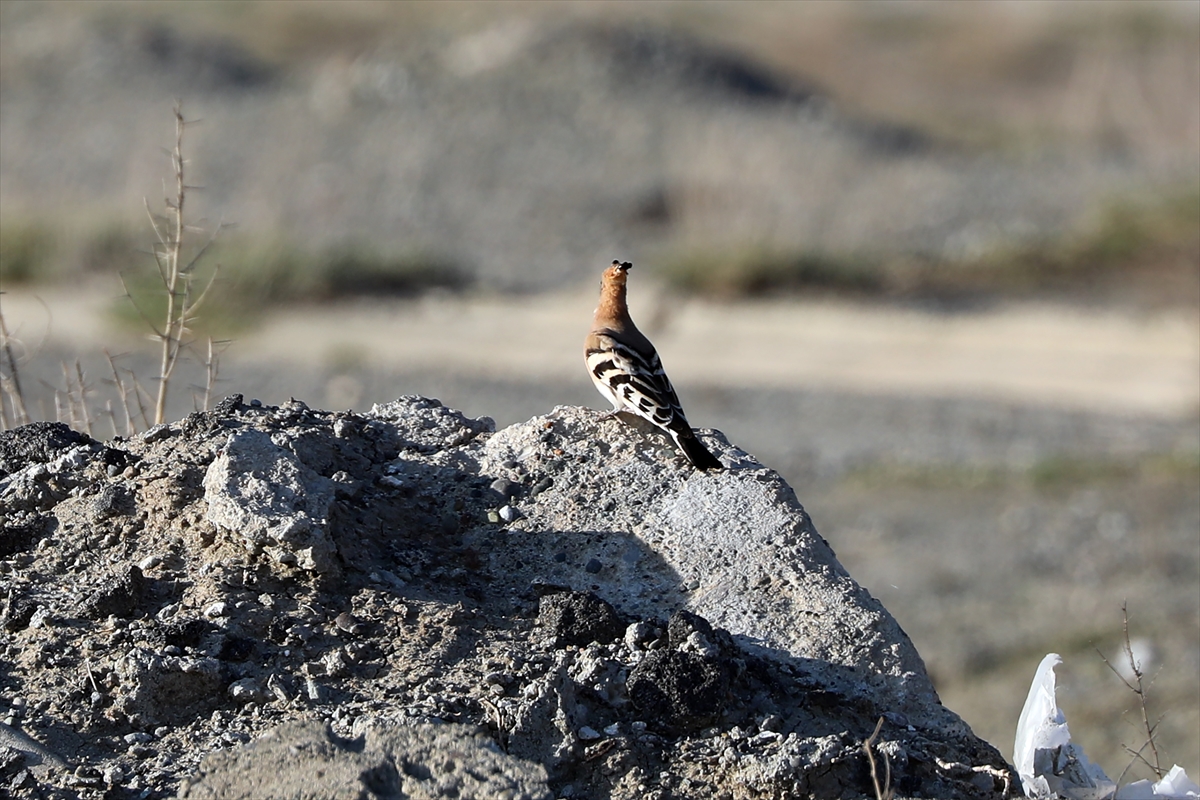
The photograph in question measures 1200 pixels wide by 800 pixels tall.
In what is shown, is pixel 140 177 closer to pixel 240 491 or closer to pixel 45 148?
pixel 45 148

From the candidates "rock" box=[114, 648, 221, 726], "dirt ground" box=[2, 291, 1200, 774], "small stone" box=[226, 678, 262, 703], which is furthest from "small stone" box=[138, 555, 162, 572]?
"dirt ground" box=[2, 291, 1200, 774]

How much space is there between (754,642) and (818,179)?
19.9m

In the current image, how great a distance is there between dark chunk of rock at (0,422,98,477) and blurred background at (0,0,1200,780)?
2.59ft

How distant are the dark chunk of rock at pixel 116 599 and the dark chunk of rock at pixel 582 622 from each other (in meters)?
0.90

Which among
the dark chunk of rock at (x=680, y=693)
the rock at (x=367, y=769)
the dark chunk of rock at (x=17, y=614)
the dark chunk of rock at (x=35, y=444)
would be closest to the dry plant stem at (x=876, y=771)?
the dark chunk of rock at (x=680, y=693)

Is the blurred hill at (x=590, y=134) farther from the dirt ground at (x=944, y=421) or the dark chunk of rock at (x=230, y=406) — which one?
the dark chunk of rock at (x=230, y=406)

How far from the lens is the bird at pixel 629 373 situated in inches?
162

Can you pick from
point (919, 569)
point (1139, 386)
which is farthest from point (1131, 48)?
point (919, 569)

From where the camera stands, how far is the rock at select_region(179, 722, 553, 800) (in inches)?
104

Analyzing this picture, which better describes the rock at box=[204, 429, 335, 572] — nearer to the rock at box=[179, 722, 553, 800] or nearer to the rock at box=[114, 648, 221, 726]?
the rock at box=[114, 648, 221, 726]

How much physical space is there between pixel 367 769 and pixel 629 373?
214 cm

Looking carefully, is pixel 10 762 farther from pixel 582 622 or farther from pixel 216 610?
pixel 582 622

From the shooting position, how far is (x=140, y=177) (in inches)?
908

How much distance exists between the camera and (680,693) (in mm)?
3131
